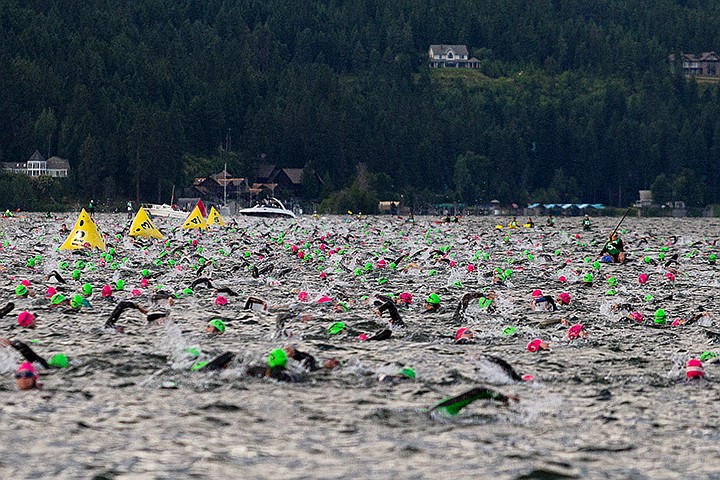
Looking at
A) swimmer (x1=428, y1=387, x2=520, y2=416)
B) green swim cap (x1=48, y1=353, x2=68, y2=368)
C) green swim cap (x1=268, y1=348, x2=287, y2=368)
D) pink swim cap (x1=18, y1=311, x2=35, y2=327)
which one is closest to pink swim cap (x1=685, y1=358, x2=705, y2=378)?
swimmer (x1=428, y1=387, x2=520, y2=416)

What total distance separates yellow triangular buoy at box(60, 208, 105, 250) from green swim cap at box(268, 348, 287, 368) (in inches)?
1091

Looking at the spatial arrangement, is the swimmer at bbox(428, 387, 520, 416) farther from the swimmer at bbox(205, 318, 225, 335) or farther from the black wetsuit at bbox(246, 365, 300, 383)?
the swimmer at bbox(205, 318, 225, 335)

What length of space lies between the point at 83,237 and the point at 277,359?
93.4ft

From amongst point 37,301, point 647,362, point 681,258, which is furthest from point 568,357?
point 681,258

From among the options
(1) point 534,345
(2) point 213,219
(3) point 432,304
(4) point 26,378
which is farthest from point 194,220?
(4) point 26,378

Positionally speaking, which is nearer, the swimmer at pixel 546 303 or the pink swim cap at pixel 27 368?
the pink swim cap at pixel 27 368

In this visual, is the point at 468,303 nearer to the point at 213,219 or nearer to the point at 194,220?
the point at 194,220

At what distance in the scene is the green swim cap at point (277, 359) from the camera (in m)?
14.5

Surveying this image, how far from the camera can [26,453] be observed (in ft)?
34.9

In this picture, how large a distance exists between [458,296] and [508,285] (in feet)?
12.1

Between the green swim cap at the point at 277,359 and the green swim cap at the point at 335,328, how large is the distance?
11.6 ft

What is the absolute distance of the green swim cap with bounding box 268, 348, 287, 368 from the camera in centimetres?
1455

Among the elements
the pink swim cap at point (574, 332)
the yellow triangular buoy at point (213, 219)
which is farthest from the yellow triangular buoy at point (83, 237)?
the yellow triangular buoy at point (213, 219)

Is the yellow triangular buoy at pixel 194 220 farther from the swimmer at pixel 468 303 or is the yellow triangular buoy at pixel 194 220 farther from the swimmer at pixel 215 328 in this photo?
the swimmer at pixel 215 328
